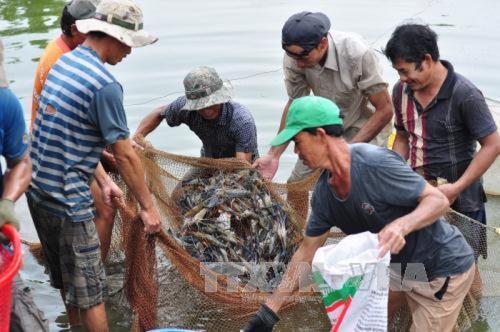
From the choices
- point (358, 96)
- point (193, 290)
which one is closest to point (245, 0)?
point (358, 96)

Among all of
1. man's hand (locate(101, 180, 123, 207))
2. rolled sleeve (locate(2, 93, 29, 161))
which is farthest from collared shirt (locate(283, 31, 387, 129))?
rolled sleeve (locate(2, 93, 29, 161))

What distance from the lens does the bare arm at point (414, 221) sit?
12.1ft

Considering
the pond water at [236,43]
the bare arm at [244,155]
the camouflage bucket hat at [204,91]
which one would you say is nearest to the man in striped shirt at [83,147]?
the camouflage bucket hat at [204,91]

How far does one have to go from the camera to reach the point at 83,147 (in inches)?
181

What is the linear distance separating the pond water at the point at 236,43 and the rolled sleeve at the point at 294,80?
2011 millimetres

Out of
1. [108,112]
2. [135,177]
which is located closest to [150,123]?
[135,177]

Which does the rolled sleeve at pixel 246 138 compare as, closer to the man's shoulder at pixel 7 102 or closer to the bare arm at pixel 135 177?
the bare arm at pixel 135 177

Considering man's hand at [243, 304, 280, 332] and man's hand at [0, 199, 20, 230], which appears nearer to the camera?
man's hand at [0, 199, 20, 230]

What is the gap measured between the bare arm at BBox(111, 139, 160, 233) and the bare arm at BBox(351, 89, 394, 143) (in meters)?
1.71

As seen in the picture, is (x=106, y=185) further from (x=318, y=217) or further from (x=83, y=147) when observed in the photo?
(x=318, y=217)

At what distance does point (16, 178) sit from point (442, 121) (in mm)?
2537

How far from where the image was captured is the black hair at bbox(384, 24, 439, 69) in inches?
182

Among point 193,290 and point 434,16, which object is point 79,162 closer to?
point 193,290

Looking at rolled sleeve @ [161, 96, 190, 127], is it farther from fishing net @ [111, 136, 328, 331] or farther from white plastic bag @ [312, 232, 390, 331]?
white plastic bag @ [312, 232, 390, 331]
